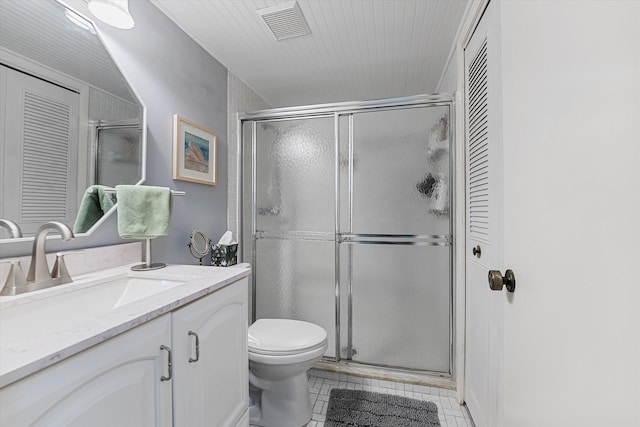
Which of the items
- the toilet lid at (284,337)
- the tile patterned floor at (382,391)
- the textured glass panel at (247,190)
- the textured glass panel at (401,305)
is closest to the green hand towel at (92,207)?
the toilet lid at (284,337)

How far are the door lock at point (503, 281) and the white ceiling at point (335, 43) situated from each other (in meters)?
1.41

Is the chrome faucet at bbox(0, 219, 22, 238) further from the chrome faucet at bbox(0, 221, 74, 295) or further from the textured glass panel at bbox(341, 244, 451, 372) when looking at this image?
the textured glass panel at bbox(341, 244, 451, 372)

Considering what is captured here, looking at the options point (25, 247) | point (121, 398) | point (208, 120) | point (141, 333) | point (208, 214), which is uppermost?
point (208, 120)

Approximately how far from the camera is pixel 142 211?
1.17 meters

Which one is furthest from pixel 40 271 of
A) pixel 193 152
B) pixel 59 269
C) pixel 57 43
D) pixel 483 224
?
pixel 483 224

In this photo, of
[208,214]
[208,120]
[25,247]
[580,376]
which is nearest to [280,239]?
[208,214]

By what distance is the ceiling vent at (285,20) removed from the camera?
1.51m

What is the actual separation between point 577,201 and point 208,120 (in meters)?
1.96

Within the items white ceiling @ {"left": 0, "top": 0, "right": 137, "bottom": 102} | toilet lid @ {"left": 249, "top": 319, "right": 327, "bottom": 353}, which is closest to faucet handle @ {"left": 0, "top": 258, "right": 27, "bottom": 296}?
white ceiling @ {"left": 0, "top": 0, "right": 137, "bottom": 102}

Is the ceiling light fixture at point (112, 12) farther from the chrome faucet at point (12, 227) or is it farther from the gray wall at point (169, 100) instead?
the chrome faucet at point (12, 227)

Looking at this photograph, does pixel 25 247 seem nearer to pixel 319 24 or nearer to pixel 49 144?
pixel 49 144

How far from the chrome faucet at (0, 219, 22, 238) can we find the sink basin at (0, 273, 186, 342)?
0.23 meters

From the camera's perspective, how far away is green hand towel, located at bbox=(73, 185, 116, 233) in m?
1.10

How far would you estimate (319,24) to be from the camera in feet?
5.41
